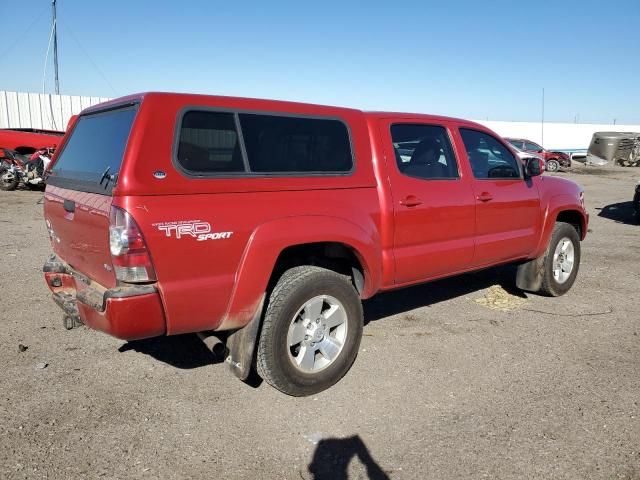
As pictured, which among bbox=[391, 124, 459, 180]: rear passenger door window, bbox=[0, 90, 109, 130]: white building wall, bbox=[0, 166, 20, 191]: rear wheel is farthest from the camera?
bbox=[0, 90, 109, 130]: white building wall

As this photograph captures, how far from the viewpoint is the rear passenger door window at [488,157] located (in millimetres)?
4758

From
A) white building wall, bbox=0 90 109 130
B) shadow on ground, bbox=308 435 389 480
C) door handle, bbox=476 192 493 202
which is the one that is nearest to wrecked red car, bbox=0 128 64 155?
white building wall, bbox=0 90 109 130

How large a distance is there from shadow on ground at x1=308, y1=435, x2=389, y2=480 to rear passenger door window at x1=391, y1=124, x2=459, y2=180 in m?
2.08

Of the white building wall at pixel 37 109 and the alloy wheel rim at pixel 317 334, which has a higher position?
the white building wall at pixel 37 109

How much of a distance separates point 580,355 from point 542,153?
25638 millimetres

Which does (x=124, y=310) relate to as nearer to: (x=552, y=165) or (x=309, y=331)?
(x=309, y=331)

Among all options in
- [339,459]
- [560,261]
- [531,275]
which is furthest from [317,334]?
[560,261]

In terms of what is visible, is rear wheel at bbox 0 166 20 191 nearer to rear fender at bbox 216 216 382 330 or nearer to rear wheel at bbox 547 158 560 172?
rear fender at bbox 216 216 382 330

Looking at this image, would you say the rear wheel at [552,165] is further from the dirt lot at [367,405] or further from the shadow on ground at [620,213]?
the dirt lot at [367,405]

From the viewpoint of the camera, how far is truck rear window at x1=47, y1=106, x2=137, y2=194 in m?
3.01

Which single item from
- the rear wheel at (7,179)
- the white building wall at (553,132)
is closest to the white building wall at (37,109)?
the rear wheel at (7,179)

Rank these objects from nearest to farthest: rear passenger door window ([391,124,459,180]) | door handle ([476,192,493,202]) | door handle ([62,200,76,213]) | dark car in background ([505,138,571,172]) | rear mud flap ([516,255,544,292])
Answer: door handle ([62,200,76,213]), rear passenger door window ([391,124,459,180]), door handle ([476,192,493,202]), rear mud flap ([516,255,544,292]), dark car in background ([505,138,571,172])

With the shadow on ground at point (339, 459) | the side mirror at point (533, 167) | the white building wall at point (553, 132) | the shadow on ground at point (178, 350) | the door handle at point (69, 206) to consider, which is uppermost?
the white building wall at point (553, 132)

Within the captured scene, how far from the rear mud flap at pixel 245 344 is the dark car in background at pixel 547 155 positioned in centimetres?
2543
